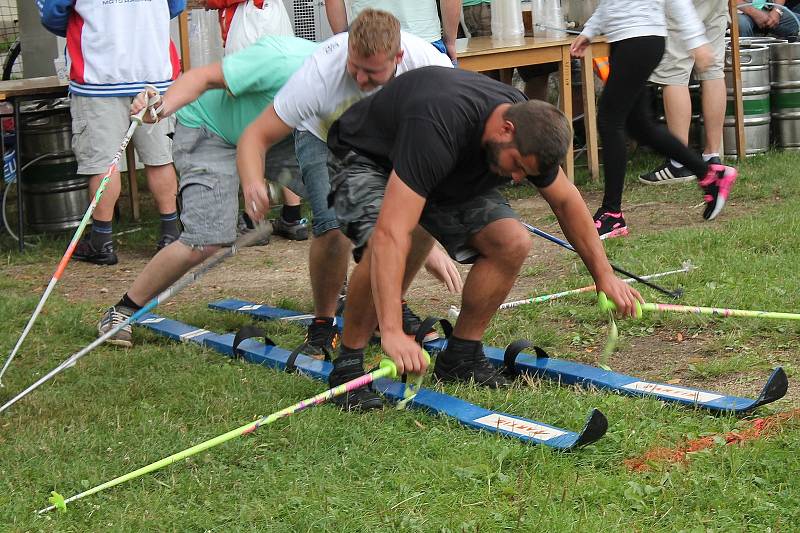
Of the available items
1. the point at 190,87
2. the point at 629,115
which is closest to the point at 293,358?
the point at 190,87

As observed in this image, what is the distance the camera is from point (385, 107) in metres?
4.20

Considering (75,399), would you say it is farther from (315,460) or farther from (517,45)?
(517,45)

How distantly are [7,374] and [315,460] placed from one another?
196cm

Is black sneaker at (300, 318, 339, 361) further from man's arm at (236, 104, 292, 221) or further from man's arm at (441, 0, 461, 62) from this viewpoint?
man's arm at (441, 0, 461, 62)

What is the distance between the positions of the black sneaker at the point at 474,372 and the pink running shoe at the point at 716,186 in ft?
9.72

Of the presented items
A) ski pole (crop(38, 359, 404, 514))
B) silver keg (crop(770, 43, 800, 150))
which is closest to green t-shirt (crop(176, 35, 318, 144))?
ski pole (crop(38, 359, 404, 514))

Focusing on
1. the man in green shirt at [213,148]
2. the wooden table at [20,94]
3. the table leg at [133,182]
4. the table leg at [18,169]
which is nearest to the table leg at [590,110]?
the table leg at [133,182]

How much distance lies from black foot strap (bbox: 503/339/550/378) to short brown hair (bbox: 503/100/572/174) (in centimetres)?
106

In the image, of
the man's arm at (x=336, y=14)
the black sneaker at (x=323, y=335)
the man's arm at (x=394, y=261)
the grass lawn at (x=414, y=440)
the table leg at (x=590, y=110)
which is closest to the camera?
the grass lawn at (x=414, y=440)

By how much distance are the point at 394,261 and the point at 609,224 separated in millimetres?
3585

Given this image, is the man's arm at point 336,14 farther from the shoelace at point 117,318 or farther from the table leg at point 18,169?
the shoelace at point 117,318

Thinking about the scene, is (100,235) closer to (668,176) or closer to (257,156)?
(257,156)

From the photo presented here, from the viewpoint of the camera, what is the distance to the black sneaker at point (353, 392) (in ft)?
14.0

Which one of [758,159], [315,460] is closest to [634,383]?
[315,460]
